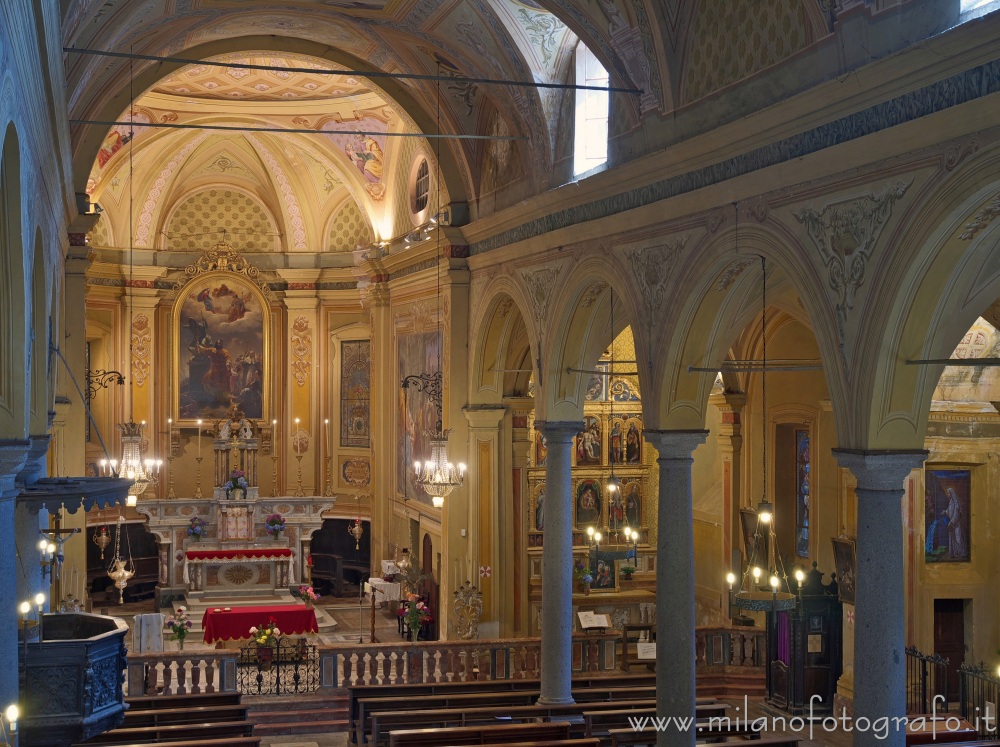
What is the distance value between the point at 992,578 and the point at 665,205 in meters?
7.78

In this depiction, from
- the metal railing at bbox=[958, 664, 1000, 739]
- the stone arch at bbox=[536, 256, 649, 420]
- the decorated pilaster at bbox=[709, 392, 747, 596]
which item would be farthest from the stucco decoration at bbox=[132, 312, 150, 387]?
the metal railing at bbox=[958, 664, 1000, 739]

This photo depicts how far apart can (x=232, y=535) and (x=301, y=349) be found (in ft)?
16.9

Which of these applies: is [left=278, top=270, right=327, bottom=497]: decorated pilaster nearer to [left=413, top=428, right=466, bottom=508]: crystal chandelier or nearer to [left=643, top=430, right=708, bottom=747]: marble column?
[left=413, top=428, right=466, bottom=508]: crystal chandelier

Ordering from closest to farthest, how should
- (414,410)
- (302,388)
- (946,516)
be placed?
(946,516) < (414,410) < (302,388)

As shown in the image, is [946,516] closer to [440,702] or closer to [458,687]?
[458,687]

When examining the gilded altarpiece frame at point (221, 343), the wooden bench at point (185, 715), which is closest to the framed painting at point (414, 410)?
the gilded altarpiece frame at point (221, 343)

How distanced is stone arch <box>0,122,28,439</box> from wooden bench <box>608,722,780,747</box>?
24.0 ft

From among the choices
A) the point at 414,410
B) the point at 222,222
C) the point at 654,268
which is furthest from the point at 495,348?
the point at 222,222

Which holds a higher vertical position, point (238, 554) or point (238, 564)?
point (238, 554)

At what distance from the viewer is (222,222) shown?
29.0 meters

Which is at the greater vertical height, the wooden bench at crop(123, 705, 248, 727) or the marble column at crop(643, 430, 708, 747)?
the marble column at crop(643, 430, 708, 747)

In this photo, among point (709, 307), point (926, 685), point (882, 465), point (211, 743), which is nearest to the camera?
point (882, 465)

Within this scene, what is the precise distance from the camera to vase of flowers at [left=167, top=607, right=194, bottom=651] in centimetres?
1927

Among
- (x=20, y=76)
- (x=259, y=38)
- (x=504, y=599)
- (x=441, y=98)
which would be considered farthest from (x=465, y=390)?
(x=20, y=76)
